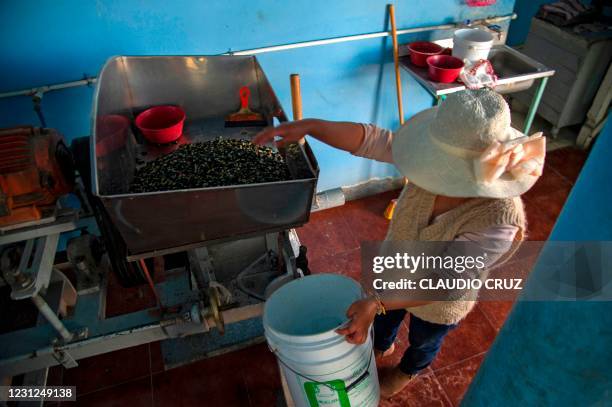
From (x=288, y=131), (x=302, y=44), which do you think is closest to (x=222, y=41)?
(x=302, y=44)

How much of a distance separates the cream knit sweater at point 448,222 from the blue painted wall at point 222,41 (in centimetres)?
114

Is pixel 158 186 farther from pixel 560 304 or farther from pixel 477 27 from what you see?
pixel 477 27

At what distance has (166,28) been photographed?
1785mm

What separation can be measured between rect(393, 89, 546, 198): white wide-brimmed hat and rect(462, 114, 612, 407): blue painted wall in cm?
19

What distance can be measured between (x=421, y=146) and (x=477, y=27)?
5.16 feet

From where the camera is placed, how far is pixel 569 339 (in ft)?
2.29

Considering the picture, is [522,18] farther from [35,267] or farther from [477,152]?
[35,267]

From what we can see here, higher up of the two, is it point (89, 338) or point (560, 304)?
point (560, 304)

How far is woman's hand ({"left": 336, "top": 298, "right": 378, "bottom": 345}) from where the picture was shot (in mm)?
1138

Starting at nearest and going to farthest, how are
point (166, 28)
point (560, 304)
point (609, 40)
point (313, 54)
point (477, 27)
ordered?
point (560, 304)
point (166, 28)
point (313, 54)
point (477, 27)
point (609, 40)

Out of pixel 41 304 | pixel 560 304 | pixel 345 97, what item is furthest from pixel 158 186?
pixel 345 97

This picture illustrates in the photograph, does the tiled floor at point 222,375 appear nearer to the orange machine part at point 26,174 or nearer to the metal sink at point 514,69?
the orange machine part at point 26,174

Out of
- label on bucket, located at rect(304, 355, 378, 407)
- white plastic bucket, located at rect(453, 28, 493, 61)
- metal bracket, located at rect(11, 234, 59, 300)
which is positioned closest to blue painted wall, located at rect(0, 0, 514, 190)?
white plastic bucket, located at rect(453, 28, 493, 61)

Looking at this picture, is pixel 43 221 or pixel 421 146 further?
pixel 43 221
